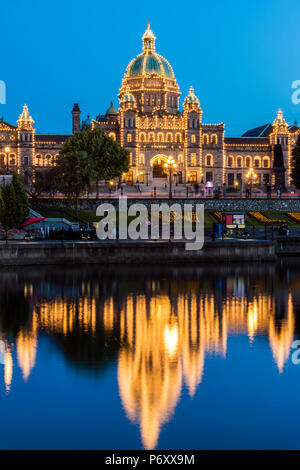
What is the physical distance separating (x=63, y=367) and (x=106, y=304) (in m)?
11.3

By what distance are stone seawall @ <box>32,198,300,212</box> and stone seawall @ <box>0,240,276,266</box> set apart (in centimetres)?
2414

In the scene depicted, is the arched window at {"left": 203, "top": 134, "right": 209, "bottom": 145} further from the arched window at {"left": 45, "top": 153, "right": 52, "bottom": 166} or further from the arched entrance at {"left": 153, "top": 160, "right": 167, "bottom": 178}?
the arched window at {"left": 45, "top": 153, "right": 52, "bottom": 166}

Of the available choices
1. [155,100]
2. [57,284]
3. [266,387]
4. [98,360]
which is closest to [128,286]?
[57,284]

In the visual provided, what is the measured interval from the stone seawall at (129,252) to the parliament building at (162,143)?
68113mm

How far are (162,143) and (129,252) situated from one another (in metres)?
77.8

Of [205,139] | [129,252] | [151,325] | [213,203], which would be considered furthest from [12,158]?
[151,325]

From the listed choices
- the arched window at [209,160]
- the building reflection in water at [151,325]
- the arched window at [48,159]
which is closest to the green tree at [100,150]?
the arched window at [48,159]

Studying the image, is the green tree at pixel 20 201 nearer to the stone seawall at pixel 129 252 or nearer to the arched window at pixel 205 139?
the stone seawall at pixel 129 252

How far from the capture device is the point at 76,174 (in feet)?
230

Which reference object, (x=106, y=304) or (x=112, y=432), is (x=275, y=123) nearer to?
(x=106, y=304)

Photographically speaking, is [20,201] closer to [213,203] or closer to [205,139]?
[213,203]

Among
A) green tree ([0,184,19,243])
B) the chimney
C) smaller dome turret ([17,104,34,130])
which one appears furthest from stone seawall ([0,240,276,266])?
the chimney

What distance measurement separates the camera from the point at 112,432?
53.9ft

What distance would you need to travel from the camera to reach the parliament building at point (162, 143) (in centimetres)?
12038
